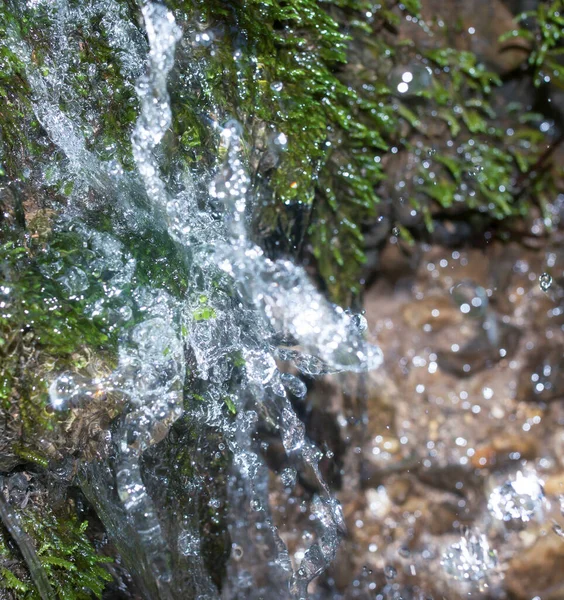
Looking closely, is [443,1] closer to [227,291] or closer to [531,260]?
[531,260]

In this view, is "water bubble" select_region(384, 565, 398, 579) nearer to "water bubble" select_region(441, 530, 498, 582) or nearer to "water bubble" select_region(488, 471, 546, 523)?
"water bubble" select_region(441, 530, 498, 582)

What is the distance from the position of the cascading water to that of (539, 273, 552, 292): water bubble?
49.7 inches

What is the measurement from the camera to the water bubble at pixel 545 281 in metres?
2.83

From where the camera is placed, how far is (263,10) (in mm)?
1825

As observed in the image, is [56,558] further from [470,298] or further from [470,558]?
[470,298]

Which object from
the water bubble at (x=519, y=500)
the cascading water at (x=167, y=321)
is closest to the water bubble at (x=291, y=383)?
the cascading water at (x=167, y=321)

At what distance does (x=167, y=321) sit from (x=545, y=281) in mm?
1962

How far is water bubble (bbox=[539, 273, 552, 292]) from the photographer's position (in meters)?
2.83

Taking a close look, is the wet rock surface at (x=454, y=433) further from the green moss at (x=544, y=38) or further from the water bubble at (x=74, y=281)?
the water bubble at (x=74, y=281)

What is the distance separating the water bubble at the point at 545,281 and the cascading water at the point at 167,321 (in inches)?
49.7

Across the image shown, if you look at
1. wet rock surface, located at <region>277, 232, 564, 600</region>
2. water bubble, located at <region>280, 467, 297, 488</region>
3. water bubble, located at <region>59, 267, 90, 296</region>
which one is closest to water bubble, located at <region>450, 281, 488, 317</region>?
wet rock surface, located at <region>277, 232, 564, 600</region>

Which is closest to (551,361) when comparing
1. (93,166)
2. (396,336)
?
(396,336)

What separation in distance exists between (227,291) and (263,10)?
0.87m

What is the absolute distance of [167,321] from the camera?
5.50 ft
